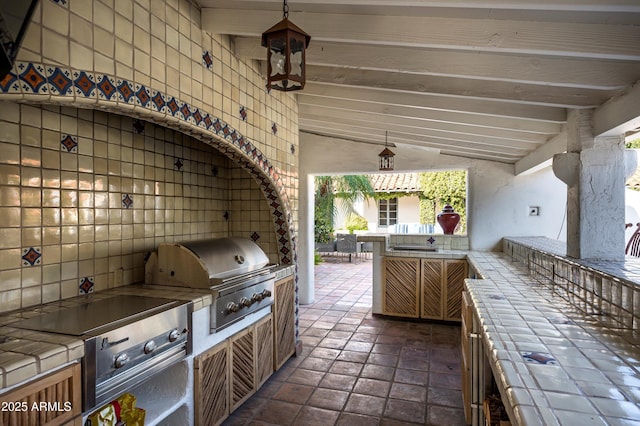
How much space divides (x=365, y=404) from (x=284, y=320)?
97 centimetres

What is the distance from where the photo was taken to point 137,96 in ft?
5.74

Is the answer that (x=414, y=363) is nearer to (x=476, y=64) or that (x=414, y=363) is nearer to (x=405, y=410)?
(x=405, y=410)

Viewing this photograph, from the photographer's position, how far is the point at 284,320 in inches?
129

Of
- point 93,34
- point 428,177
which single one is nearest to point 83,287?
point 93,34

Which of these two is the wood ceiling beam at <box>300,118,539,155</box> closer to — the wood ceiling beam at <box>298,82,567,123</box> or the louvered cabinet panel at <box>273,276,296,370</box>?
the wood ceiling beam at <box>298,82,567,123</box>

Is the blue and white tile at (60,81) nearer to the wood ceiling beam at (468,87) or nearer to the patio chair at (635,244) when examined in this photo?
the wood ceiling beam at (468,87)

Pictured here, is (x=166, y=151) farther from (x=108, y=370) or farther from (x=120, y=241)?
(x=108, y=370)

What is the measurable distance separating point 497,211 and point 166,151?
417cm

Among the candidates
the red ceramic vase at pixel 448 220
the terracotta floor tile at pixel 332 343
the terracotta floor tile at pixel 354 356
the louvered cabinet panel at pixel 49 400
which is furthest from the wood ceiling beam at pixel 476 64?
the red ceramic vase at pixel 448 220

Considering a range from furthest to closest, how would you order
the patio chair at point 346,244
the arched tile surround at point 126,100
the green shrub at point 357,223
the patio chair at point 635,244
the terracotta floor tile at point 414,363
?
the green shrub at point 357,223 < the patio chair at point 346,244 < the patio chair at point 635,244 < the terracotta floor tile at point 414,363 < the arched tile surround at point 126,100

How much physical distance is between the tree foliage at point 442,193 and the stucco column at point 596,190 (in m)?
6.35

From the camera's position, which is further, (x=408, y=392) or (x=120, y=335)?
(x=408, y=392)

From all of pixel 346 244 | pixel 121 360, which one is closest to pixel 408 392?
pixel 121 360

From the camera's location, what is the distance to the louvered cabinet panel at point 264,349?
2.80 meters
